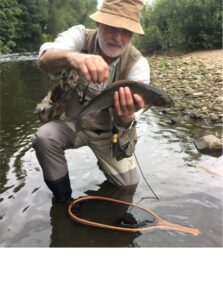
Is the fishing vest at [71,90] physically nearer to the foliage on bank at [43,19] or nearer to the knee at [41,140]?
the knee at [41,140]

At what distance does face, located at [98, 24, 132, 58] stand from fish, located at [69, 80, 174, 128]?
19.4 inches

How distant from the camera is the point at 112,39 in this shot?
12.6 feet

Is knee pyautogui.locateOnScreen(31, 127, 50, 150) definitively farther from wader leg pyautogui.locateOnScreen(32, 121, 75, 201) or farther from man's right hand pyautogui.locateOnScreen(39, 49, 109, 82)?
man's right hand pyautogui.locateOnScreen(39, 49, 109, 82)

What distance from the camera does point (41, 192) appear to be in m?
4.70

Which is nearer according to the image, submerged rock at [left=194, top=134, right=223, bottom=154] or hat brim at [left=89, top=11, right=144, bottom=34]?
hat brim at [left=89, top=11, right=144, bottom=34]

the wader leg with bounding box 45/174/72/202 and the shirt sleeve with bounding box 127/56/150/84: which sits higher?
the shirt sleeve with bounding box 127/56/150/84

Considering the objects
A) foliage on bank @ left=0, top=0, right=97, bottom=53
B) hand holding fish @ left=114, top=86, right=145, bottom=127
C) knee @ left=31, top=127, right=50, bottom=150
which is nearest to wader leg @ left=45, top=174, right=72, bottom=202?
knee @ left=31, top=127, right=50, bottom=150

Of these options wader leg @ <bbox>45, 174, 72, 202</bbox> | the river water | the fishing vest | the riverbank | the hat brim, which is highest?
the hat brim

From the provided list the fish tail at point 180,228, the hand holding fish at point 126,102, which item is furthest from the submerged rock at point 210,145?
the hand holding fish at point 126,102

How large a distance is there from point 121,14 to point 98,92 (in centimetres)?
84

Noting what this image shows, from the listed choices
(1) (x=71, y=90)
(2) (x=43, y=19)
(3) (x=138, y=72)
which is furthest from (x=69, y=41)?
(2) (x=43, y=19)

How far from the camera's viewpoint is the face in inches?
149

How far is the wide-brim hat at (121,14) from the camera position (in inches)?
144

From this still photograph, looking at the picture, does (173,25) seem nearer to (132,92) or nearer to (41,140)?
(41,140)
